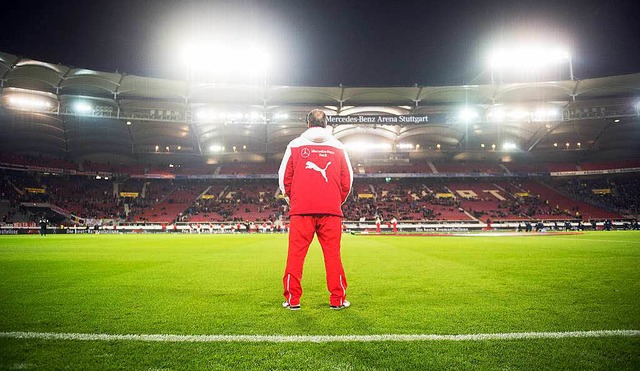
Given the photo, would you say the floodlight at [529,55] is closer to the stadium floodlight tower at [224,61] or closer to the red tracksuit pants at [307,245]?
the stadium floodlight tower at [224,61]

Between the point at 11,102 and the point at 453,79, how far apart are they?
150ft

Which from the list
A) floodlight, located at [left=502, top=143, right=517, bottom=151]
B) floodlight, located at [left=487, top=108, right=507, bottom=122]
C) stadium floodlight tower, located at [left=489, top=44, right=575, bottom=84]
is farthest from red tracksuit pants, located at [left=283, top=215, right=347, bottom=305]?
floodlight, located at [left=502, top=143, right=517, bottom=151]

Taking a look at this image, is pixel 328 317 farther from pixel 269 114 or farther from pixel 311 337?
pixel 269 114

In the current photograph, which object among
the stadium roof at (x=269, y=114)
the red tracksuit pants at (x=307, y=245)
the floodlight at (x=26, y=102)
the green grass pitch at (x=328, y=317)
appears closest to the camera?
the green grass pitch at (x=328, y=317)

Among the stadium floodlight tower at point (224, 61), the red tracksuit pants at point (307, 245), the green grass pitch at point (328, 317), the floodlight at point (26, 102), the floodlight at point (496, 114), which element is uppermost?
the stadium floodlight tower at point (224, 61)

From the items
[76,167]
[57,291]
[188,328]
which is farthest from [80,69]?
[188,328]

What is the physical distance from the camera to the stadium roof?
3800 centimetres

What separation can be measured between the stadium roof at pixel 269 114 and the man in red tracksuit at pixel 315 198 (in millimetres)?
32964

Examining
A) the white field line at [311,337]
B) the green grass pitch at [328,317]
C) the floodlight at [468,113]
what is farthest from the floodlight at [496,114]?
the white field line at [311,337]

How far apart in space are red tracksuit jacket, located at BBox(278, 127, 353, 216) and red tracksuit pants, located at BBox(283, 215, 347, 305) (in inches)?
4.5

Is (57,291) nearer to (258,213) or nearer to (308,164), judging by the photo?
(308,164)

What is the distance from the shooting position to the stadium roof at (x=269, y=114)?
38.0m

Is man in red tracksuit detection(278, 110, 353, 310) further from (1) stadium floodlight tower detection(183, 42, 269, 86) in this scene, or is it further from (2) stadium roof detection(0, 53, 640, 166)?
(1) stadium floodlight tower detection(183, 42, 269, 86)

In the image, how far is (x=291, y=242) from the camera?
4.15 meters
